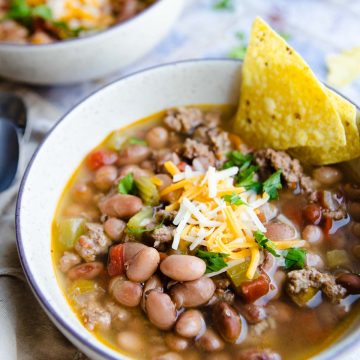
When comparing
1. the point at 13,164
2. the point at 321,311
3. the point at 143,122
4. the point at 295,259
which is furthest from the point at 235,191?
the point at 13,164

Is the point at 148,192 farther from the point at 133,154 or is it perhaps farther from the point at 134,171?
the point at 133,154

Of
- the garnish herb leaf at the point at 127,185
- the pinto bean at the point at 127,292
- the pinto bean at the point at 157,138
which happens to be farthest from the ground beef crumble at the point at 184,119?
the pinto bean at the point at 127,292

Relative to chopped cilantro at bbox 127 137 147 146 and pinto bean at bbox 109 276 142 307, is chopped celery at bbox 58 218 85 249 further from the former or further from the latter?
chopped cilantro at bbox 127 137 147 146

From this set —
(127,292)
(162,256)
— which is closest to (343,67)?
(162,256)

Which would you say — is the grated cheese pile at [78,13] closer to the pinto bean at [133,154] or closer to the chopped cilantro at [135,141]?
the chopped cilantro at [135,141]

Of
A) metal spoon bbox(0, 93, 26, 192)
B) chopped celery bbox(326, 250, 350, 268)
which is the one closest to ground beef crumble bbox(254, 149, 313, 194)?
chopped celery bbox(326, 250, 350, 268)
